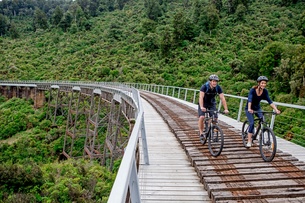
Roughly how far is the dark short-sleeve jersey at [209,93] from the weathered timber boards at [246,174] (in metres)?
0.90

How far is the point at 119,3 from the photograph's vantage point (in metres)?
89.7

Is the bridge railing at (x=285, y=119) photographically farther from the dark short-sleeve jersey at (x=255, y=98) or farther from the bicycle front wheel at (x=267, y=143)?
the bicycle front wheel at (x=267, y=143)

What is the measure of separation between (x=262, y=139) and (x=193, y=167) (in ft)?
4.44

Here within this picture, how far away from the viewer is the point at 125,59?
48.8 metres

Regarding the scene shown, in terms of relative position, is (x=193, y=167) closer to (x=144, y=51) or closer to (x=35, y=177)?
(x=35, y=177)

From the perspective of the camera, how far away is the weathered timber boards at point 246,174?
338 centimetres

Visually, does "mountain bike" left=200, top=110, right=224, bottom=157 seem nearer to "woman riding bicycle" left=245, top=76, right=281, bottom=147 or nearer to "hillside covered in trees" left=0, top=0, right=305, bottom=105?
"woman riding bicycle" left=245, top=76, right=281, bottom=147

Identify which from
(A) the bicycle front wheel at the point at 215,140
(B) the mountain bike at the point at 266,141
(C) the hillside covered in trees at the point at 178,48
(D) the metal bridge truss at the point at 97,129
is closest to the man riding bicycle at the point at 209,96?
(A) the bicycle front wheel at the point at 215,140

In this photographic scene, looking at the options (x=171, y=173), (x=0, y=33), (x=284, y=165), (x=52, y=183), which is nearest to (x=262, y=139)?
(x=284, y=165)

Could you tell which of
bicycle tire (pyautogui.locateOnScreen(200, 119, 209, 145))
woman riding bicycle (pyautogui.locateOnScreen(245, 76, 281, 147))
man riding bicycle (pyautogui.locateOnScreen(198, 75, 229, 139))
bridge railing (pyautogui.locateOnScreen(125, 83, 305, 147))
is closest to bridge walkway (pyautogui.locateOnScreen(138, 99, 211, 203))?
bicycle tire (pyautogui.locateOnScreen(200, 119, 209, 145))

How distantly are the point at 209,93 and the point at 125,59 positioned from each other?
44307 millimetres

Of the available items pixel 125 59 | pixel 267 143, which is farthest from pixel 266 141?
pixel 125 59

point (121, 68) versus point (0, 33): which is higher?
point (0, 33)

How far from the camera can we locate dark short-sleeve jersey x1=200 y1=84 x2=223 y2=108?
17.8 ft
